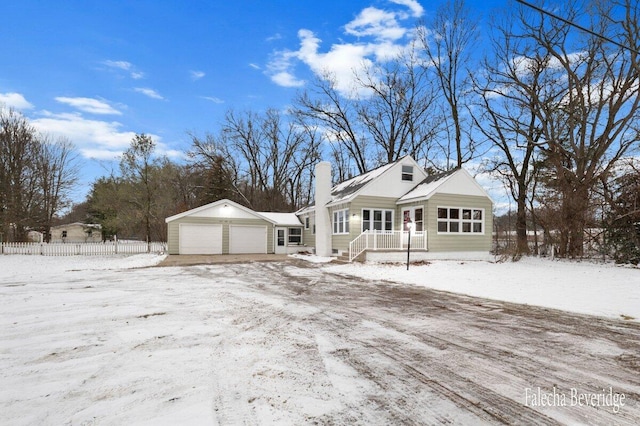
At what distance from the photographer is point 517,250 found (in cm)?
1733

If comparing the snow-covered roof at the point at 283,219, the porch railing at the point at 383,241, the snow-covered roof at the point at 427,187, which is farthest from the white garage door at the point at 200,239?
the snow-covered roof at the point at 427,187

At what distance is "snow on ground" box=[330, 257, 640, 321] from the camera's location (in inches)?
256

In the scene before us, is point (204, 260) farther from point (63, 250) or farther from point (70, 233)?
point (70, 233)

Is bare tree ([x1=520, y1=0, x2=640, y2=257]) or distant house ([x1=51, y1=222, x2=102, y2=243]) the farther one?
distant house ([x1=51, y1=222, x2=102, y2=243])

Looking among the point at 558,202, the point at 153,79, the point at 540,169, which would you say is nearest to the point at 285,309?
the point at 558,202

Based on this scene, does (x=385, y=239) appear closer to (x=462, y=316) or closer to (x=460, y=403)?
(x=462, y=316)

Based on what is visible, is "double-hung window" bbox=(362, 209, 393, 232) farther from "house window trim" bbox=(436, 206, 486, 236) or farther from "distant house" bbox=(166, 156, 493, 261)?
"house window trim" bbox=(436, 206, 486, 236)

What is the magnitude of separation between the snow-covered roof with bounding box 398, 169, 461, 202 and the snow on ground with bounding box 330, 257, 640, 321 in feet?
12.7

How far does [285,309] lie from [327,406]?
361cm

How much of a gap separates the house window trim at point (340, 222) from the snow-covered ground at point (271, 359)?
10031mm

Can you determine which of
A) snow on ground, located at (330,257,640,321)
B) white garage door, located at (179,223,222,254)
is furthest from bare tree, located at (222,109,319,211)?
snow on ground, located at (330,257,640,321)

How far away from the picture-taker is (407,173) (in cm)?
1830

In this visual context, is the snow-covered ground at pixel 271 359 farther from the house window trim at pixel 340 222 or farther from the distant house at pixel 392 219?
the house window trim at pixel 340 222

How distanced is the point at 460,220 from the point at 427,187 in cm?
241
